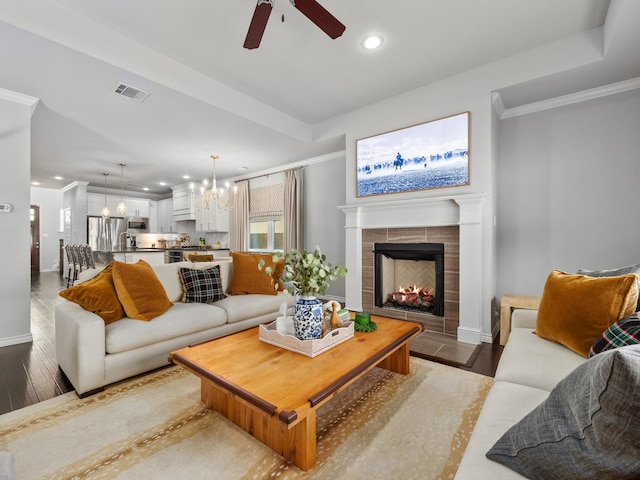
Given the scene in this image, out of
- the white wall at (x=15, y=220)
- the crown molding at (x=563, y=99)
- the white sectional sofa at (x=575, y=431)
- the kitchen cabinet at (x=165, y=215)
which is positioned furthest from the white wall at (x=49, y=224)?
the white sectional sofa at (x=575, y=431)

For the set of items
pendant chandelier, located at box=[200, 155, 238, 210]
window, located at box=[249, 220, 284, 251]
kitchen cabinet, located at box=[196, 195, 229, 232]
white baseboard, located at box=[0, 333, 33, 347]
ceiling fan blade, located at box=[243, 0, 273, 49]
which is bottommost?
white baseboard, located at box=[0, 333, 33, 347]

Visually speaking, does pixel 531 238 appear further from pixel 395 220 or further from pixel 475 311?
pixel 395 220

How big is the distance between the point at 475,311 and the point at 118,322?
3278 mm

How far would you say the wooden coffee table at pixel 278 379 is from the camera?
4.42 feet

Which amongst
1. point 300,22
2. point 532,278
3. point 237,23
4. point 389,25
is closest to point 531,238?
point 532,278

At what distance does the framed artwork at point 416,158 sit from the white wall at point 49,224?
33.8ft

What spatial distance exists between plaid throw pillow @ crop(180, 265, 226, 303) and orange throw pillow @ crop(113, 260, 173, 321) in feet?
1.17

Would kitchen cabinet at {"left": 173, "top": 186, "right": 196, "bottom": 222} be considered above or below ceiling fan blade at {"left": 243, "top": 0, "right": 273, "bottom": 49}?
below

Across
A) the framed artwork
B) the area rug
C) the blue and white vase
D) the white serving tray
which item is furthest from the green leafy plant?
the framed artwork

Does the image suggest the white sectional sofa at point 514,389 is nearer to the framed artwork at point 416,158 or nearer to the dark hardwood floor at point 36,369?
the dark hardwood floor at point 36,369

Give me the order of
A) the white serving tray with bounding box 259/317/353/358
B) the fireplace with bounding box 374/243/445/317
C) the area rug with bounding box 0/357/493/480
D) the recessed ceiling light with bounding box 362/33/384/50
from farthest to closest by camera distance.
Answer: the fireplace with bounding box 374/243/445/317, the recessed ceiling light with bounding box 362/33/384/50, the white serving tray with bounding box 259/317/353/358, the area rug with bounding box 0/357/493/480

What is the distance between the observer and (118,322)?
2.37m

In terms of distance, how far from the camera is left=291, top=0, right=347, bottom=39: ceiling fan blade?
6.29ft

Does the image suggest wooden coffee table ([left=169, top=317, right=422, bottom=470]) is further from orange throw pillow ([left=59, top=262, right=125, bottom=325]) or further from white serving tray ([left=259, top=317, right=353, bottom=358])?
orange throw pillow ([left=59, top=262, right=125, bottom=325])
